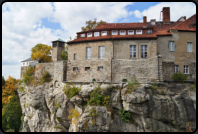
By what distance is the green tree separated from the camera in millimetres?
29000

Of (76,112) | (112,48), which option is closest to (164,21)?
(112,48)

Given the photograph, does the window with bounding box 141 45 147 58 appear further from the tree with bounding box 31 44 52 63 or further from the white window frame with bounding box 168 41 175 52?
the tree with bounding box 31 44 52 63

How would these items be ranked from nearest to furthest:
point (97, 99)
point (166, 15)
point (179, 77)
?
point (97, 99), point (179, 77), point (166, 15)

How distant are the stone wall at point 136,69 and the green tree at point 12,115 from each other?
75.9ft

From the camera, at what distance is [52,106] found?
1905 centimetres

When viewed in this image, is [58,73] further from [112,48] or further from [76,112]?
[112,48]

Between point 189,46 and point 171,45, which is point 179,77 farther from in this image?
point 189,46

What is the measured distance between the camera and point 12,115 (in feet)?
95.3

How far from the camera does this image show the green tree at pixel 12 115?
2900 cm

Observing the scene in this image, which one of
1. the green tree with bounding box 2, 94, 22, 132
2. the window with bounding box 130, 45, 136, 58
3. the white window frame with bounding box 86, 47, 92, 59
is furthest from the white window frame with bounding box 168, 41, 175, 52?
the green tree with bounding box 2, 94, 22, 132

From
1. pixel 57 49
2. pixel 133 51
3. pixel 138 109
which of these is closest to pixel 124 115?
pixel 138 109

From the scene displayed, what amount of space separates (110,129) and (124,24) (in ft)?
51.4

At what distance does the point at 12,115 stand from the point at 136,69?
26.7 meters

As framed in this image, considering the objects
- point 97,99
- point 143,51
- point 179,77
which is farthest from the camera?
point 143,51
